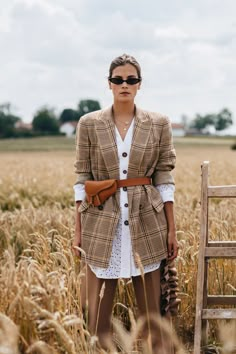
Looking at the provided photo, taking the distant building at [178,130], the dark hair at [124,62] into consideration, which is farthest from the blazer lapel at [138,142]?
the distant building at [178,130]

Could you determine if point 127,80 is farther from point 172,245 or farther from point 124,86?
point 172,245

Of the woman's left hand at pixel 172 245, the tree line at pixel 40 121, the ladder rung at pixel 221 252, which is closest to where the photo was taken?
the woman's left hand at pixel 172 245

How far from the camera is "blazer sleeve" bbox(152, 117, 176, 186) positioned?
139 inches

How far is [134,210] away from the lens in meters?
3.41

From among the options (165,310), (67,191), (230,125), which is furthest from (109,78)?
(230,125)

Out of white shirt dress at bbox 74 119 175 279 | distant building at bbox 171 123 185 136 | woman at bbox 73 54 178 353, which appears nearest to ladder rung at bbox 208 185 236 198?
woman at bbox 73 54 178 353

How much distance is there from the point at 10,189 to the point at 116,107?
8220 mm

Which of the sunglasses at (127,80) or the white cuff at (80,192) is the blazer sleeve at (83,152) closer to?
the white cuff at (80,192)

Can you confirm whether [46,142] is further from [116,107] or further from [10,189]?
[116,107]

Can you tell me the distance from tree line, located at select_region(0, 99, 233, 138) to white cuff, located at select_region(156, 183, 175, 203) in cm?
7308

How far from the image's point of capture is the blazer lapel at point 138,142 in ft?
11.2

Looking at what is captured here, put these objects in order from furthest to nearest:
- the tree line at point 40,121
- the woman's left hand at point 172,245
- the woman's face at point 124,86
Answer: the tree line at point 40,121
the woman's left hand at point 172,245
the woman's face at point 124,86

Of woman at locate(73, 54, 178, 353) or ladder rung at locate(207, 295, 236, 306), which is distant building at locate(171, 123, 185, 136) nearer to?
ladder rung at locate(207, 295, 236, 306)

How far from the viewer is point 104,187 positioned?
340 centimetres
